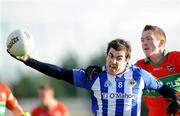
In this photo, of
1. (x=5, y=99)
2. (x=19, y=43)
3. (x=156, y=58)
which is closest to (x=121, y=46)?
(x=19, y=43)

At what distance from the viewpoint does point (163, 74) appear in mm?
13695

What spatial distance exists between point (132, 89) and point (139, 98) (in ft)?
0.58

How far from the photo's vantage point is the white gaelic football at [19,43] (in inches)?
466

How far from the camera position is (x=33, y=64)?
11.8m

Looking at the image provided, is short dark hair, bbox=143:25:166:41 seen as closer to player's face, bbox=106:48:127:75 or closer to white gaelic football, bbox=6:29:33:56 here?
player's face, bbox=106:48:127:75

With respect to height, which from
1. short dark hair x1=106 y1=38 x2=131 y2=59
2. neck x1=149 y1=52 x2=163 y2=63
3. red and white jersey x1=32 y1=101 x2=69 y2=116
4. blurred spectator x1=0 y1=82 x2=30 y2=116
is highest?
short dark hair x1=106 y1=38 x2=131 y2=59

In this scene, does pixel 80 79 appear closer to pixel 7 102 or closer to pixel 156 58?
pixel 156 58

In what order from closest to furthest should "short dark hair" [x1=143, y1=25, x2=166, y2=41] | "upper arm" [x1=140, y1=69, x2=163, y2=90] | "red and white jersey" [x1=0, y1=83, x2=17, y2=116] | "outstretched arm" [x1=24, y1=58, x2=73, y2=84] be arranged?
"outstretched arm" [x1=24, y1=58, x2=73, y2=84] < "upper arm" [x1=140, y1=69, x2=163, y2=90] < "short dark hair" [x1=143, y1=25, x2=166, y2=41] < "red and white jersey" [x1=0, y1=83, x2=17, y2=116]

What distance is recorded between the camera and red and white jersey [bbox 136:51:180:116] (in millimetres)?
13602

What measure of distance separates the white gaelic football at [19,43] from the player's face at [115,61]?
3.56 feet

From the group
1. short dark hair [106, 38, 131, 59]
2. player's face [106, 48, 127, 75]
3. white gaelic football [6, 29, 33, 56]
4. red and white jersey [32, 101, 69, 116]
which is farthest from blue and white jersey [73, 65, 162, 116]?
red and white jersey [32, 101, 69, 116]

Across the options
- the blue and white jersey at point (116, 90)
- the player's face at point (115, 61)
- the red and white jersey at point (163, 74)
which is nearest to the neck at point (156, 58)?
the red and white jersey at point (163, 74)

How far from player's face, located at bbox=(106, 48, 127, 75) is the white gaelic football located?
1.09m

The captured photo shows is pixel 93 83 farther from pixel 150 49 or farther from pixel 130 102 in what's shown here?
pixel 150 49
